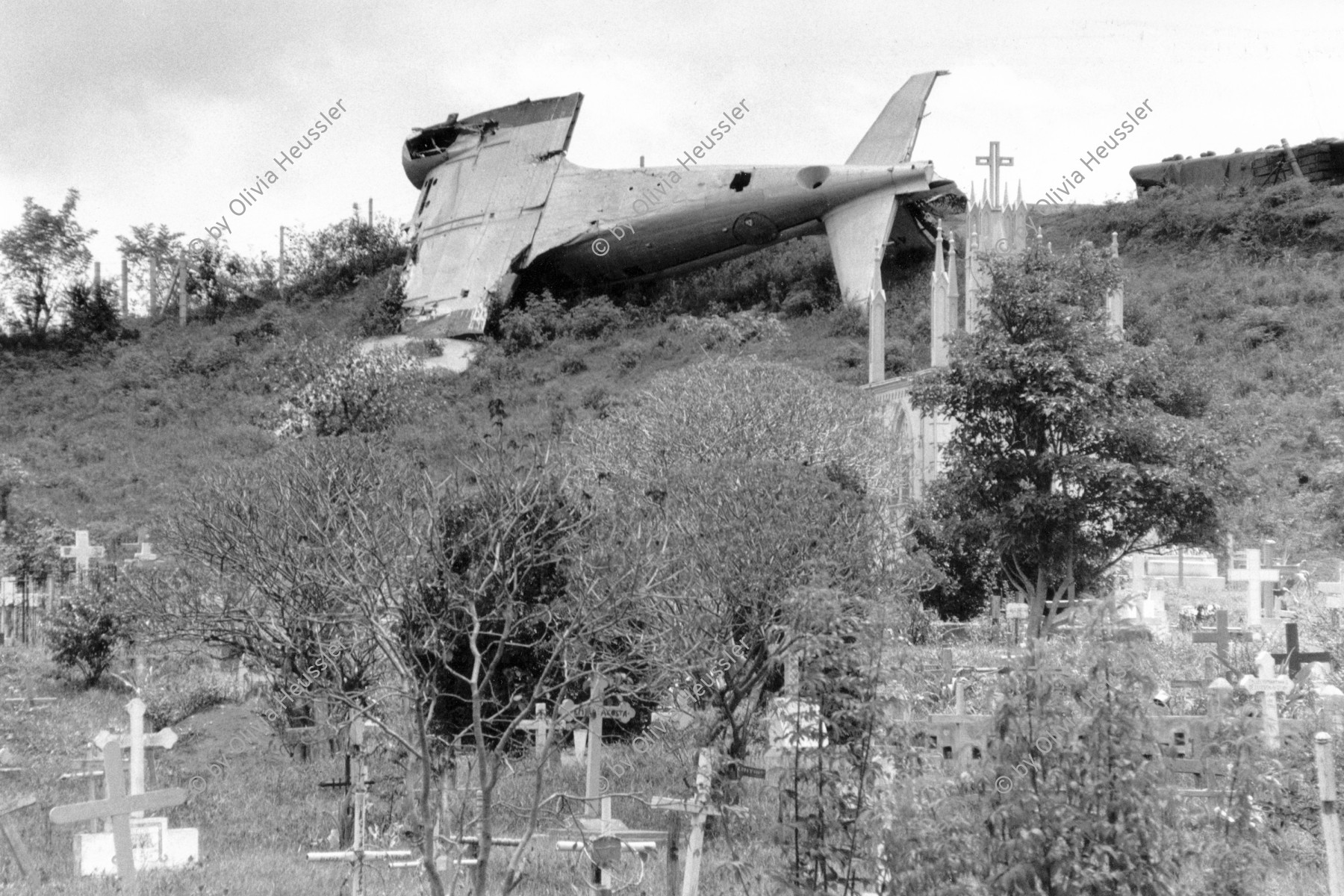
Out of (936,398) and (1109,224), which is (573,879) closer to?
(936,398)

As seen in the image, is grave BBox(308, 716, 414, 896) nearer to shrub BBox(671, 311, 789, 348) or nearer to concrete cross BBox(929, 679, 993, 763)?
concrete cross BBox(929, 679, 993, 763)

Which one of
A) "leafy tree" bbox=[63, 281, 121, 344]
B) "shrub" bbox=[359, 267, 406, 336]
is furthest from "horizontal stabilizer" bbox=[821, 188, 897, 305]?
"leafy tree" bbox=[63, 281, 121, 344]

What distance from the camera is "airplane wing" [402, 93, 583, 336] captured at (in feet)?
172

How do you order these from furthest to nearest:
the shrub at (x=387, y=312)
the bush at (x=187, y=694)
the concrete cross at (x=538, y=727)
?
1. the shrub at (x=387, y=312)
2. the bush at (x=187, y=694)
3. the concrete cross at (x=538, y=727)

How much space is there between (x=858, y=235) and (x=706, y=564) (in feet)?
112

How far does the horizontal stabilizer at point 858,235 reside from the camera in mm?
47000

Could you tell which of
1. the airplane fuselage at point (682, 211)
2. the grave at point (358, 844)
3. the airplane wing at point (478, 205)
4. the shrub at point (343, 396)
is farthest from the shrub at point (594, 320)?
the grave at point (358, 844)

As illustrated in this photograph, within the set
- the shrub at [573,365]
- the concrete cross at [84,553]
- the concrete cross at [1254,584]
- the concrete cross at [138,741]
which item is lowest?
the concrete cross at [138,741]

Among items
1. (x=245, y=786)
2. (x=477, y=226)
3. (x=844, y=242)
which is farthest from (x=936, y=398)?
(x=477, y=226)

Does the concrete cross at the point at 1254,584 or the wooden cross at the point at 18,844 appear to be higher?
the concrete cross at the point at 1254,584

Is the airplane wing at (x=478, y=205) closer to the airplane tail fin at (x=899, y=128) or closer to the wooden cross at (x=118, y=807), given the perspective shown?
the airplane tail fin at (x=899, y=128)

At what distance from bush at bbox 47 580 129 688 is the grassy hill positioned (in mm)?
10940

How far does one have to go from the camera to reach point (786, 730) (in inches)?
317

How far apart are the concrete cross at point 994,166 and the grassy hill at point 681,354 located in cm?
789
